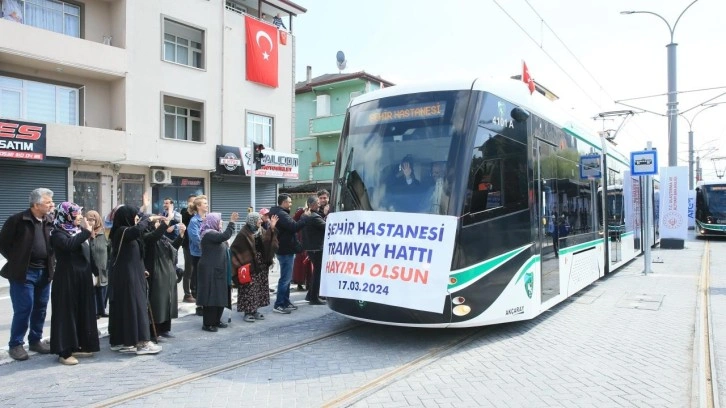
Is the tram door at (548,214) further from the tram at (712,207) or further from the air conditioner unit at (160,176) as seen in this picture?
the tram at (712,207)

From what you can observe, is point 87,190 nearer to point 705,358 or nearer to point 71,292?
point 71,292

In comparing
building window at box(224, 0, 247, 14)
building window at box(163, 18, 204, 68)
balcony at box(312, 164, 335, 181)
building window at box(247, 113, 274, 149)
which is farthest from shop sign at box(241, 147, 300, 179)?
balcony at box(312, 164, 335, 181)

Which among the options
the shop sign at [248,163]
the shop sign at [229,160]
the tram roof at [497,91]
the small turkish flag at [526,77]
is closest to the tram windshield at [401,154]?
the tram roof at [497,91]

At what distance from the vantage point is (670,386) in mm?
4914

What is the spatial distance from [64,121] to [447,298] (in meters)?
17.8

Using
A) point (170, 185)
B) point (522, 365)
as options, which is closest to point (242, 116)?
→ point (170, 185)

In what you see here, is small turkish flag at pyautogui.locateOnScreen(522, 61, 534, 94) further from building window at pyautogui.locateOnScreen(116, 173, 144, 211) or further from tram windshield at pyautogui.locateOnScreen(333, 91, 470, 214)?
building window at pyautogui.locateOnScreen(116, 173, 144, 211)

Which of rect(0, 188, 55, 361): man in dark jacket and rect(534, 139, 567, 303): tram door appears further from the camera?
rect(534, 139, 567, 303): tram door

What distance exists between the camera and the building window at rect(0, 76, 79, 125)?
17.2 meters

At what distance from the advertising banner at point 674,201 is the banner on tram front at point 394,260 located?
1734cm

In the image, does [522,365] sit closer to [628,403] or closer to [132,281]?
[628,403]

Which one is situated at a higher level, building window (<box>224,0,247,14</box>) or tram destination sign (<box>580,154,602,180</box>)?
building window (<box>224,0,247,14</box>)

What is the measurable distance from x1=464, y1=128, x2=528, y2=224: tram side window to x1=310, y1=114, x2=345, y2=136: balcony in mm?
28995

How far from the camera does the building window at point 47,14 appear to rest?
1744 cm
